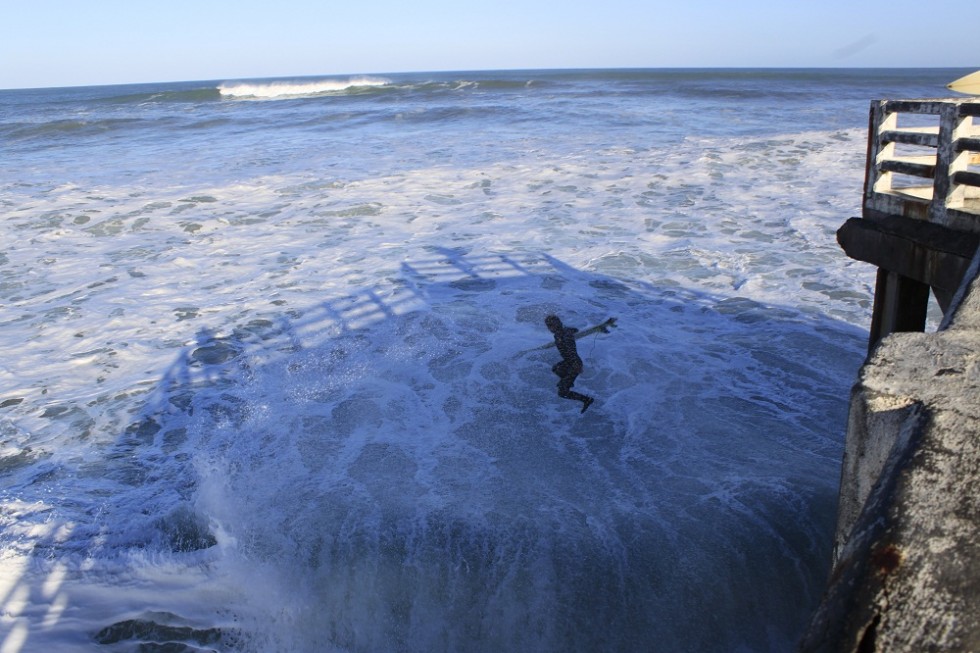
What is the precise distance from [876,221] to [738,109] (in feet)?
91.1

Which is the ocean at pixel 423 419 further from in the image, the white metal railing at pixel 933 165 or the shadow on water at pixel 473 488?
the white metal railing at pixel 933 165

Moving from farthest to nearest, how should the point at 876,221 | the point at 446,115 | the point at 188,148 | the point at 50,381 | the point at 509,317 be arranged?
the point at 446,115 < the point at 188,148 < the point at 509,317 < the point at 50,381 < the point at 876,221

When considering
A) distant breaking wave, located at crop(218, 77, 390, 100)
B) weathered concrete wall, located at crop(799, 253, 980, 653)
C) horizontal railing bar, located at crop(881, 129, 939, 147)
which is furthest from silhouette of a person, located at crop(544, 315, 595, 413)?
distant breaking wave, located at crop(218, 77, 390, 100)

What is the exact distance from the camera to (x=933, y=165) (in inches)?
191

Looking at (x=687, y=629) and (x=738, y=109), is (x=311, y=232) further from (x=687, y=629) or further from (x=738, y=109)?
(x=738, y=109)

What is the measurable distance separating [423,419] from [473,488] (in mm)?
1116

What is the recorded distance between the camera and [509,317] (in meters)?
7.86

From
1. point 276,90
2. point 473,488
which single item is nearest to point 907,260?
point 473,488

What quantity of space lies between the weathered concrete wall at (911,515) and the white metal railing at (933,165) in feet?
7.79

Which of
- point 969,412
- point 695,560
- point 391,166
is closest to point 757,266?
point 695,560

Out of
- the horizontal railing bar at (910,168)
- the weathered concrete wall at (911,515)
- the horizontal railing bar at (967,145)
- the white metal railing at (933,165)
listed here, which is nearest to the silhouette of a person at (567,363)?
the white metal railing at (933,165)

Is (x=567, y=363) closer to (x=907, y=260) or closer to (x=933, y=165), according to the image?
(x=907, y=260)

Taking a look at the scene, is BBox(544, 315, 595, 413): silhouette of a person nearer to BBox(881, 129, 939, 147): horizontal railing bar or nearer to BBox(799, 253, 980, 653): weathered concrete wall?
BBox(881, 129, 939, 147): horizontal railing bar

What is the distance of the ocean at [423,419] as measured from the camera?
13.2 ft
